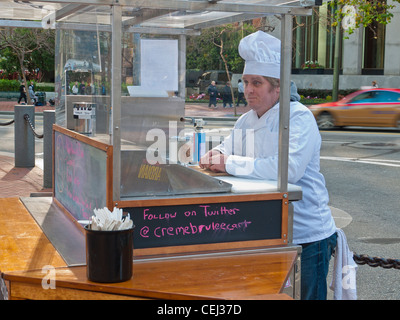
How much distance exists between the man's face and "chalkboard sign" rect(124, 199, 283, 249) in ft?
1.62

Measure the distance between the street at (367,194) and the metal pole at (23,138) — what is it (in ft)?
1.88

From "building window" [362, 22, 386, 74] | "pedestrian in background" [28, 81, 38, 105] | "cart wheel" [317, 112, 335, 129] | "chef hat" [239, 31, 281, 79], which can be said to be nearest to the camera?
"chef hat" [239, 31, 281, 79]

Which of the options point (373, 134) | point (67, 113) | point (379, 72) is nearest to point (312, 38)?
point (379, 72)

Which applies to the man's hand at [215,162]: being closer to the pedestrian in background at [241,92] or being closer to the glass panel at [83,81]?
the pedestrian in background at [241,92]

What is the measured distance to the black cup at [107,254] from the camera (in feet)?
8.08

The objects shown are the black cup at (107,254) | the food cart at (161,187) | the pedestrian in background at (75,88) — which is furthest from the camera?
the pedestrian in background at (75,88)

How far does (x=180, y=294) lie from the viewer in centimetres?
246

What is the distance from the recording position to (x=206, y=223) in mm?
2992

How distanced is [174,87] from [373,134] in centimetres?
1684

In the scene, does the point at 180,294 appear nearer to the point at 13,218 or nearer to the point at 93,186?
the point at 93,186

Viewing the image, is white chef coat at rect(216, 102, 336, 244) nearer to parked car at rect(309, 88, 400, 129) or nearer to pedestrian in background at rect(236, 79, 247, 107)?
pedestrian in background at rect(236, 79, 247, 107)

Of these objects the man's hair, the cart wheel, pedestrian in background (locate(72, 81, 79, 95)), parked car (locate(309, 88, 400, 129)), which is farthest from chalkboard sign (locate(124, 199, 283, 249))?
the cart wheel

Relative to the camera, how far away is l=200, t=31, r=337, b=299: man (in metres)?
3.15

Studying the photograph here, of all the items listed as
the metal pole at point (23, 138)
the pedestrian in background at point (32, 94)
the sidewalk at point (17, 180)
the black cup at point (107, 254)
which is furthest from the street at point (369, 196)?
the pedestrian in background at point (32, 94)
